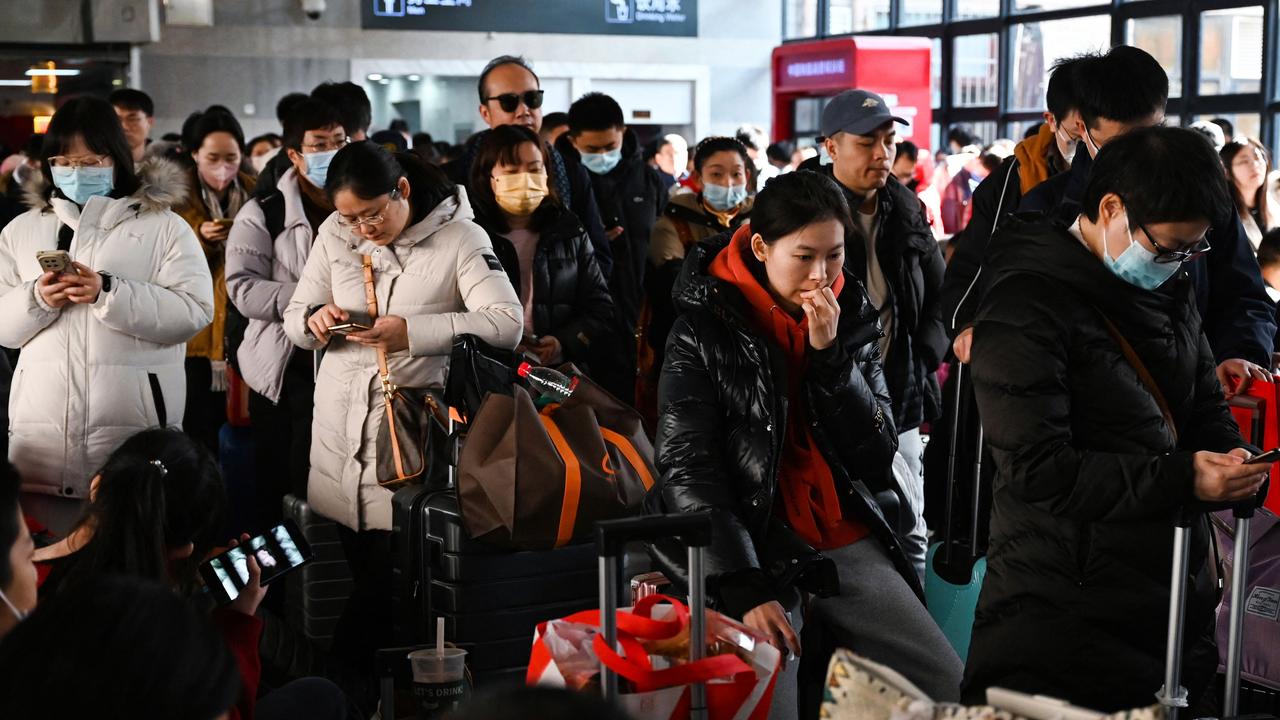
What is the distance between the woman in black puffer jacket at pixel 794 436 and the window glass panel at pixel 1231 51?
33.6ft

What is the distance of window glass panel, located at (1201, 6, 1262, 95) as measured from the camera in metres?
11.7

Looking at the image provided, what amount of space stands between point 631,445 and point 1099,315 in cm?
153

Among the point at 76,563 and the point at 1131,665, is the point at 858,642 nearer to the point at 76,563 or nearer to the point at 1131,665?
the point at 1131,665

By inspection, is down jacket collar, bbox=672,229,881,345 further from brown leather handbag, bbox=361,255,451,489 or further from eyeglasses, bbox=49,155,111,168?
eyeglasses, bbox=49,155,111,168

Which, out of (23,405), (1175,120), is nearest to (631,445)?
(23,405)

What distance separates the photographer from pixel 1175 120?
1275cm

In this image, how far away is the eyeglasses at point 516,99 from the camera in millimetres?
5355

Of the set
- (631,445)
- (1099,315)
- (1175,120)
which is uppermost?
(1175,120)

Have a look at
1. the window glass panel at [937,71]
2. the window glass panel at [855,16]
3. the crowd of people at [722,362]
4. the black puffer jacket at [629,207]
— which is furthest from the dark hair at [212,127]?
the window glass panel at [855,16]

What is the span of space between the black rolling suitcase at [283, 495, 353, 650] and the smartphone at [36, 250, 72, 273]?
96 centimetres

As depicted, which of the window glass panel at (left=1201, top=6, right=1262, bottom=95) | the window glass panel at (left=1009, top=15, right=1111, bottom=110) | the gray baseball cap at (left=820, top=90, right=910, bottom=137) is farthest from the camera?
the window glass panel at (left=1009, top=15, right=1111, bottom=110)

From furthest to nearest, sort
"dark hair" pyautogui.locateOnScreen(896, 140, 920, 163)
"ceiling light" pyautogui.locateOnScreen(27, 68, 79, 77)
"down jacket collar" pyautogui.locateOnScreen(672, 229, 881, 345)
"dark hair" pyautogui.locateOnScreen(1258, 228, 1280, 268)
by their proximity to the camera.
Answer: "ceiling light" pyautogui.locateOnScreen(27, 68, 79, 77), "dark hair" pyautogui.locateOnScreen(896, 140, 920, 163), "dark hair" pyautogui.locateOnScreen(1258, 228, 1280, 268), "down jacket collar" pyautogui.locateOnScreen(672, 229, 881, 345)

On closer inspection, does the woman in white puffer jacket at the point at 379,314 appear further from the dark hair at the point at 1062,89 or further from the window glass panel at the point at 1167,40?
the window glass panel at the point at 1167,40

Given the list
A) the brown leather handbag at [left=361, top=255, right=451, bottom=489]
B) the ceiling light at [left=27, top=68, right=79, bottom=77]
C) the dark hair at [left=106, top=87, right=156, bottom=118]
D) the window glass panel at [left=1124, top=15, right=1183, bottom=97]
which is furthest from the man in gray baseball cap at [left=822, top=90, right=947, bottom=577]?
the ceiling light at [left=27, top=68, right=79, bottom=77]
